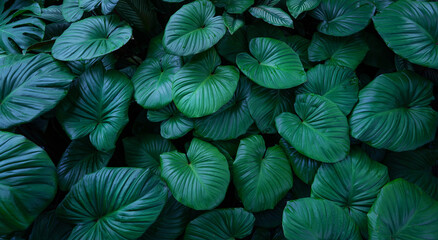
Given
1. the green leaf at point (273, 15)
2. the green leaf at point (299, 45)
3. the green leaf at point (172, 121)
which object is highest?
the green leaf at point (273, 15)

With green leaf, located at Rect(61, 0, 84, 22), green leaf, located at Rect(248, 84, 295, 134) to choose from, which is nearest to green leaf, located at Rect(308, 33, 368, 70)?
green leaf, located at Rect(248, 84, 295, 134)

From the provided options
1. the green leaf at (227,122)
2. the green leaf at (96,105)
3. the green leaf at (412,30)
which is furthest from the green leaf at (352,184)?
the green leaf at (96,105)

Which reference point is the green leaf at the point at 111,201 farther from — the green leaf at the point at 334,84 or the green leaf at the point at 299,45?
the green leaf at the point at 299,45

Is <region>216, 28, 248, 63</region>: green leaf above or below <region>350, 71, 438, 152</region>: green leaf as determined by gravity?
above

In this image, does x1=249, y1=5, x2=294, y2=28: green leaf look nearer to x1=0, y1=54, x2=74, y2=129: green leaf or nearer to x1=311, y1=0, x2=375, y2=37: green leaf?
x1=311, y1=0, x2=375, y2=37: green leaf

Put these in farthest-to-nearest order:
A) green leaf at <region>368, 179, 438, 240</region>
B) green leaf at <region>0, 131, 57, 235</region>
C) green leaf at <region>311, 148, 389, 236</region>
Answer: green leaf at <region>311, 148, 389, 236</region> < green leaf at <region>368, 179, 438, 240</region> < green leaf at <region>0, 131, 57, 235</region>

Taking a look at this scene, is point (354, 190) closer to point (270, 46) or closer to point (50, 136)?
point (270, 46)
